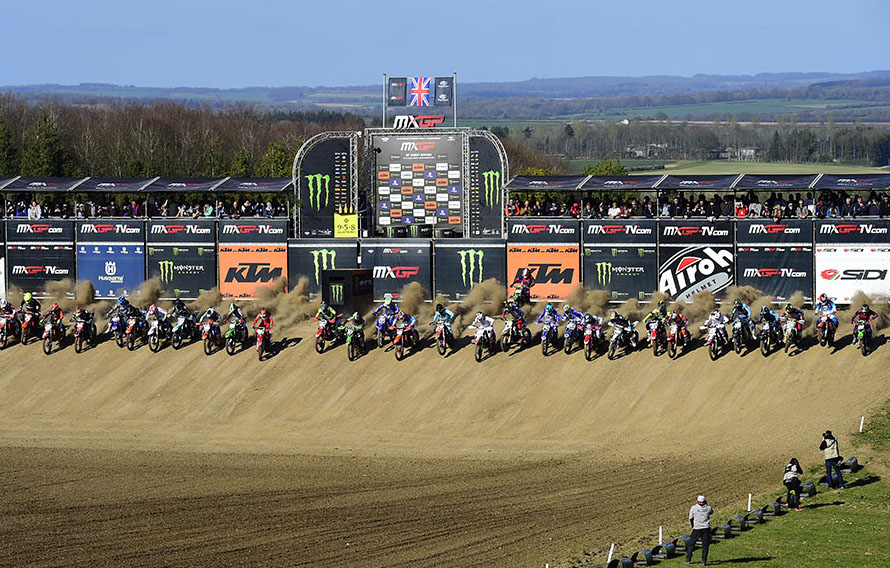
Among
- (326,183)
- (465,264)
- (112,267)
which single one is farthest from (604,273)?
(112,267)

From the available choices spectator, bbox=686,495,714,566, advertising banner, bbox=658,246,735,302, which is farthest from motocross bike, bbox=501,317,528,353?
spectator, bbox=686,495,714,566

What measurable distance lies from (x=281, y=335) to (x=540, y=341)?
7355 mm

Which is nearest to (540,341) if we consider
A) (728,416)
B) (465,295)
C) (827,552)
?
(465,295)

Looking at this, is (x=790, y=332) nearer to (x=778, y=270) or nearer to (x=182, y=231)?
(x=778, y=270)

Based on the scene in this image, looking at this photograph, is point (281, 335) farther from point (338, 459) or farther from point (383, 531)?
point (383, 531)

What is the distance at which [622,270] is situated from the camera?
36594 millimetres

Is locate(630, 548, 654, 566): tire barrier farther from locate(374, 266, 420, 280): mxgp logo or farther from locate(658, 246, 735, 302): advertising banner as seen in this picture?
locate(374, 266, 420, 280): mxgp logo

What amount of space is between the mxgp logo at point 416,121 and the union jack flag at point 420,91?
43cm

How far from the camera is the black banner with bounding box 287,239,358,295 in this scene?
38.7 metres

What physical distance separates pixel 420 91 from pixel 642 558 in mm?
23787

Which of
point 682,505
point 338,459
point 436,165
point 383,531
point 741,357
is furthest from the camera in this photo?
point 436,165

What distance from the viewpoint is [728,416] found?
29125 mm

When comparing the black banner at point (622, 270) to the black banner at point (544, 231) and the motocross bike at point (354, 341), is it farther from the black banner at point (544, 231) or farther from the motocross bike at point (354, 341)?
the motocross bike at point (354, 341)

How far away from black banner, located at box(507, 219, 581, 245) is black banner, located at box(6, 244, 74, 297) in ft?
47.4
